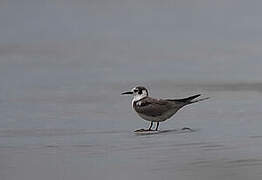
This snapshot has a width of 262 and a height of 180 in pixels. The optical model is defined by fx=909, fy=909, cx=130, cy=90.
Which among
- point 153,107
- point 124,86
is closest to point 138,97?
point 153,107

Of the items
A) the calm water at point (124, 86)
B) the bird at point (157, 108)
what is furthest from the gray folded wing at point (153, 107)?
the calm water at point (124, 86)

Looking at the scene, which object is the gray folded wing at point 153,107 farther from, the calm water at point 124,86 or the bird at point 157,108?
the calm water at point 124,86

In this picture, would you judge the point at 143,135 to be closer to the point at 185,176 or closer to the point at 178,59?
the point at 185,176

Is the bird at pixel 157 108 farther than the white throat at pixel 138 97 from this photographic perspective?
No

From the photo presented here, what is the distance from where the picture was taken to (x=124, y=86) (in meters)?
5.91

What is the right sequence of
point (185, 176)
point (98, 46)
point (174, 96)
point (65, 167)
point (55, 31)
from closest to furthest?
point (185, 176), point (65, 167), point (174, 96), point (98, 46), point (55, 31)

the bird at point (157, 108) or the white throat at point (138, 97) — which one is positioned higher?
the white throat at point (138, 97)

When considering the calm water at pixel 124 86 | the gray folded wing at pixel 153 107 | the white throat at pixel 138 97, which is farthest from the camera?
the white throat at pixel 138 97

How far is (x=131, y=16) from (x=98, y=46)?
129 centimetres

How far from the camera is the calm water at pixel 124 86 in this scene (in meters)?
3.99

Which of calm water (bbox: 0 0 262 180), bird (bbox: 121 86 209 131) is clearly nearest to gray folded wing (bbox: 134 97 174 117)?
→ bird (bbox: 121 86 209 131)

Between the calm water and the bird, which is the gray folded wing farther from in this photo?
the calm water

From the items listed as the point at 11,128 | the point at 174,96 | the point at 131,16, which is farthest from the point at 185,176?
the point at 131,16

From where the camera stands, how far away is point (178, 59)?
22.4 feet
